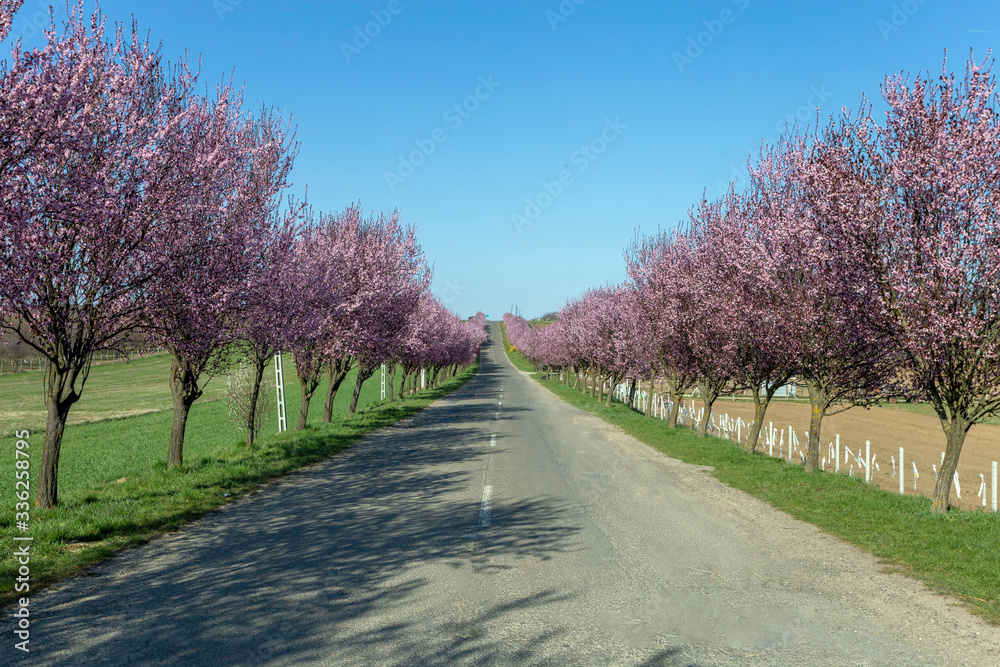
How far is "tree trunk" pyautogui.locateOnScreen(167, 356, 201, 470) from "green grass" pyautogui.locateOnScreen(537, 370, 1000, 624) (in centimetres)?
1117

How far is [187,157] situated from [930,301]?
36.9ft

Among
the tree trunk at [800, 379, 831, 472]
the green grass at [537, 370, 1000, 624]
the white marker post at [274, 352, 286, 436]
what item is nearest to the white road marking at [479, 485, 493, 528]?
the green grass at [537, 370, 1000, 624]

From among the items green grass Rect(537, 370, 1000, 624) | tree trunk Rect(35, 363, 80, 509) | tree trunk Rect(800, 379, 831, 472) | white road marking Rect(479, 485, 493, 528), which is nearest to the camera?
green grass Rect(537, 370, 1000, 624)

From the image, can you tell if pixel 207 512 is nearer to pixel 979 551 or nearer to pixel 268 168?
pixel 268 168

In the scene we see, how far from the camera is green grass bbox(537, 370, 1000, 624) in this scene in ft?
22.5

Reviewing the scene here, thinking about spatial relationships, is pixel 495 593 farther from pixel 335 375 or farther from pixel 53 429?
pixel 335 375

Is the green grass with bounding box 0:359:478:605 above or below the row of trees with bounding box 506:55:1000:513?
below

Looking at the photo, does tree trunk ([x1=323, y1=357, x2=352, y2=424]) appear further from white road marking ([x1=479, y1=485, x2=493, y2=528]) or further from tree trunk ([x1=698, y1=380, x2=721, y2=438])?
white road marking ([x1=479, y1=485, x2=493, y2=528])

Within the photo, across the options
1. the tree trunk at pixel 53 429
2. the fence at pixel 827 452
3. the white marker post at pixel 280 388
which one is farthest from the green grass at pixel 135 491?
the fence at pixel 827 452

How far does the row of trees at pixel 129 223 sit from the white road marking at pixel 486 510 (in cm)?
559

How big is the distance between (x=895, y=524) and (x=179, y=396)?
1332 cm

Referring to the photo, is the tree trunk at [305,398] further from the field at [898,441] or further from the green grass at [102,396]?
the field at [898,441]

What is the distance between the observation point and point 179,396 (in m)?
13.6

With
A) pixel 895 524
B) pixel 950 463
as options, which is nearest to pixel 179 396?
pixel 895 524
